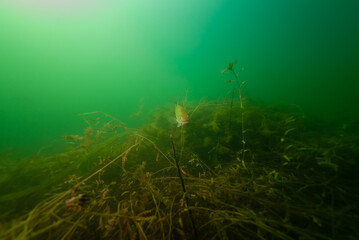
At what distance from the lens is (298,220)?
37.1 inches

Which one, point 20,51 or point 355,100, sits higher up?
point 20,51

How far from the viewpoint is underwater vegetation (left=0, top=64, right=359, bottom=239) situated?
0.86 meters

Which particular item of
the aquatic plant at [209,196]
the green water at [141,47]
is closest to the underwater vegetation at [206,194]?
the aquatic plant at [209,196]

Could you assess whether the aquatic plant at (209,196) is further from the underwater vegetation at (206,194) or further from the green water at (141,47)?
the green water at (141,47)

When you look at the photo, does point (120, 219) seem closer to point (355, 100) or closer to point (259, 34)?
point (355, 100)

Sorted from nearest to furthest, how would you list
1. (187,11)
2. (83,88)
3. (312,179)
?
(312,179) < (187,11) < (83,88)

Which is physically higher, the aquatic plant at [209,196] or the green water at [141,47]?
the green water at [141,47]

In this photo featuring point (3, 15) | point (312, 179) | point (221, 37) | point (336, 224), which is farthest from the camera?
point (221, 37)

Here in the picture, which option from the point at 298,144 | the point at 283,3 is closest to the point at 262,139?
the point at 298,144

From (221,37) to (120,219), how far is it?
55741 mm

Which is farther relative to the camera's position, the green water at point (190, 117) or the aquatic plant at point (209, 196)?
the green water at point (190, 117)

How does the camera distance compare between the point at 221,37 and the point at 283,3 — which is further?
the point at 221,37

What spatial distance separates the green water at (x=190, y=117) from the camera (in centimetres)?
101

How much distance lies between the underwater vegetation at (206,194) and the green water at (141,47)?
52.6ft
